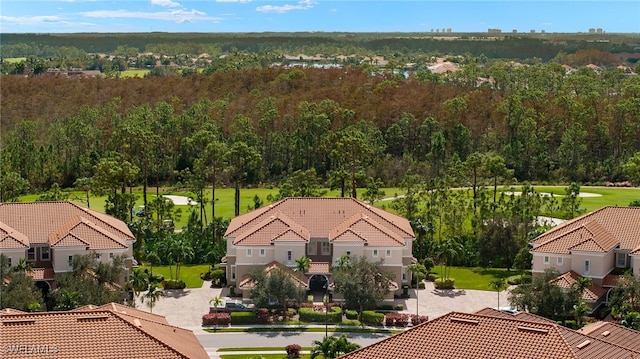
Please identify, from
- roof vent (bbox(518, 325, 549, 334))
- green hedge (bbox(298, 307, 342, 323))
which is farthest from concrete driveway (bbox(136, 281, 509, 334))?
roof vent (bbox(518, 325, 549, 334))

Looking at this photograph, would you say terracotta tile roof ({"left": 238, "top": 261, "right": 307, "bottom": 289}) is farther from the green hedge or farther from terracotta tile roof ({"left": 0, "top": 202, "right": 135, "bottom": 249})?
terracotta tile roof ({"left": 0, "top": 202, "right": 135, "bottom": 249})

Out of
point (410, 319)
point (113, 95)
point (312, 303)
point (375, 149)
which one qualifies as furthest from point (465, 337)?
point (113, 95)

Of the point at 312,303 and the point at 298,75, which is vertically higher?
the point at 298,75

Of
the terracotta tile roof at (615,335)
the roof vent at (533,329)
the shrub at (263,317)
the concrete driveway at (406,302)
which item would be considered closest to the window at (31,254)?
the concrete driveway at (406,302)

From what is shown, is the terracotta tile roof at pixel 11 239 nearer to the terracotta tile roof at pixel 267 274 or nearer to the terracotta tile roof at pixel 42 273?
the terracotta tile roof at pixel 42 273

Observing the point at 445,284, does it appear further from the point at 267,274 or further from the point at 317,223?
the point at 267,274

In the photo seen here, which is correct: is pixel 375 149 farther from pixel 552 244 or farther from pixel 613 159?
pixel 552 244
